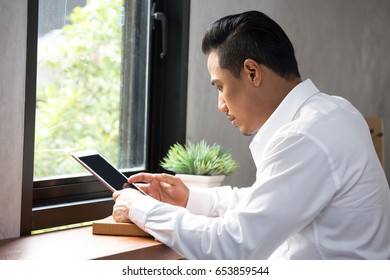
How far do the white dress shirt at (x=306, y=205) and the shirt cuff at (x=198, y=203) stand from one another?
0.35m

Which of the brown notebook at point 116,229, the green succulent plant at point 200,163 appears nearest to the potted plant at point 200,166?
the green succulent plant at point 200,163

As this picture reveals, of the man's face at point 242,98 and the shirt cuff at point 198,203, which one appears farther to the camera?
the shirt cuff at point 198,203

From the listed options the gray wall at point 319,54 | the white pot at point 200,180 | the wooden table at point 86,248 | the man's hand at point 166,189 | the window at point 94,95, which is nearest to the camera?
the wooden table at point 86,248

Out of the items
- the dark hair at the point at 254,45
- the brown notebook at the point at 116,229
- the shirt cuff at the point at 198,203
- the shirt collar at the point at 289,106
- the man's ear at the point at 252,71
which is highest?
the dark hair at the point at 254,45

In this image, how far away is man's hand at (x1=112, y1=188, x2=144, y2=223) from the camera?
1646mm

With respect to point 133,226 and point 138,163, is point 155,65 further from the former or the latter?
point 133,226

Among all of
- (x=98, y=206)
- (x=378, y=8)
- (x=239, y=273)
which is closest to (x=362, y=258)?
(x=239, y=273)

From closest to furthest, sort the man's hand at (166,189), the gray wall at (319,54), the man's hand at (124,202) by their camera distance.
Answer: the man's hand at (124,202) < the man's hand at (166,189) < the gray wall at (319,54)

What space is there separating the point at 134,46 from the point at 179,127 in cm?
36

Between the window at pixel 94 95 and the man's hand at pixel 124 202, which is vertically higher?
the window at pixel 94 95

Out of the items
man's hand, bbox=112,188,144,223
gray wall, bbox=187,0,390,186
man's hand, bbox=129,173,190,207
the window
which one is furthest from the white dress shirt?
gray wall, bbox=187,0,390,186

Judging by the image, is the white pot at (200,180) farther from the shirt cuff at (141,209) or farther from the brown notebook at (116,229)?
the shirt cuff at (141,209)

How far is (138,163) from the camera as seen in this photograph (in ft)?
8.25

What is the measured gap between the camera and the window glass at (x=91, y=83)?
2074 mm
